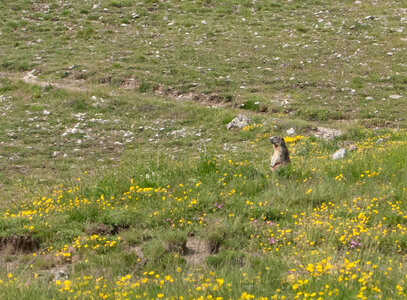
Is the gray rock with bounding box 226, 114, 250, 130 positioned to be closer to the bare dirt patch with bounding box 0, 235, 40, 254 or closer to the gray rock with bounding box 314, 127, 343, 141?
the gray rock with bounding box 314, 127, 343, 141

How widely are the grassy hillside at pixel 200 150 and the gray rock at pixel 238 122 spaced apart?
219mm

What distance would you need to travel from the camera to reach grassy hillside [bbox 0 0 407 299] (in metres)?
5.77

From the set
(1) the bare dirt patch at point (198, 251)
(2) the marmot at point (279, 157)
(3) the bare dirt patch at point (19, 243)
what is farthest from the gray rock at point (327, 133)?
(3) the bare dirt patch at point (19, 243)

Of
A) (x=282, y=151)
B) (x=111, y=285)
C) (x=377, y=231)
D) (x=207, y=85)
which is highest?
(x=111, y=285)

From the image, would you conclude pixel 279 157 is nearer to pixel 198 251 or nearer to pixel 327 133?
pixel 198 251

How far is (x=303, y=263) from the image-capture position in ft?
18.7

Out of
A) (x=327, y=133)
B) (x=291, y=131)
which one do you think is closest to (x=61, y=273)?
(x=291, y=131)

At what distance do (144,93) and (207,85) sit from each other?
84.9 inches

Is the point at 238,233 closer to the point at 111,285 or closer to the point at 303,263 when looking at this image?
the point at 303,263

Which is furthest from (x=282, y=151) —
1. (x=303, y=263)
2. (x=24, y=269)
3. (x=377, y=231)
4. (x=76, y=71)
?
(x=76, y=71)

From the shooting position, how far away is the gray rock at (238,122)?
15219 millimetres

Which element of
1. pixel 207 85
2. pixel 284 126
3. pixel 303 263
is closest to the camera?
pixel 303 263

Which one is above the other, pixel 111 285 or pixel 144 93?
pixel 111 285

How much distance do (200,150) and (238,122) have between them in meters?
2.16
